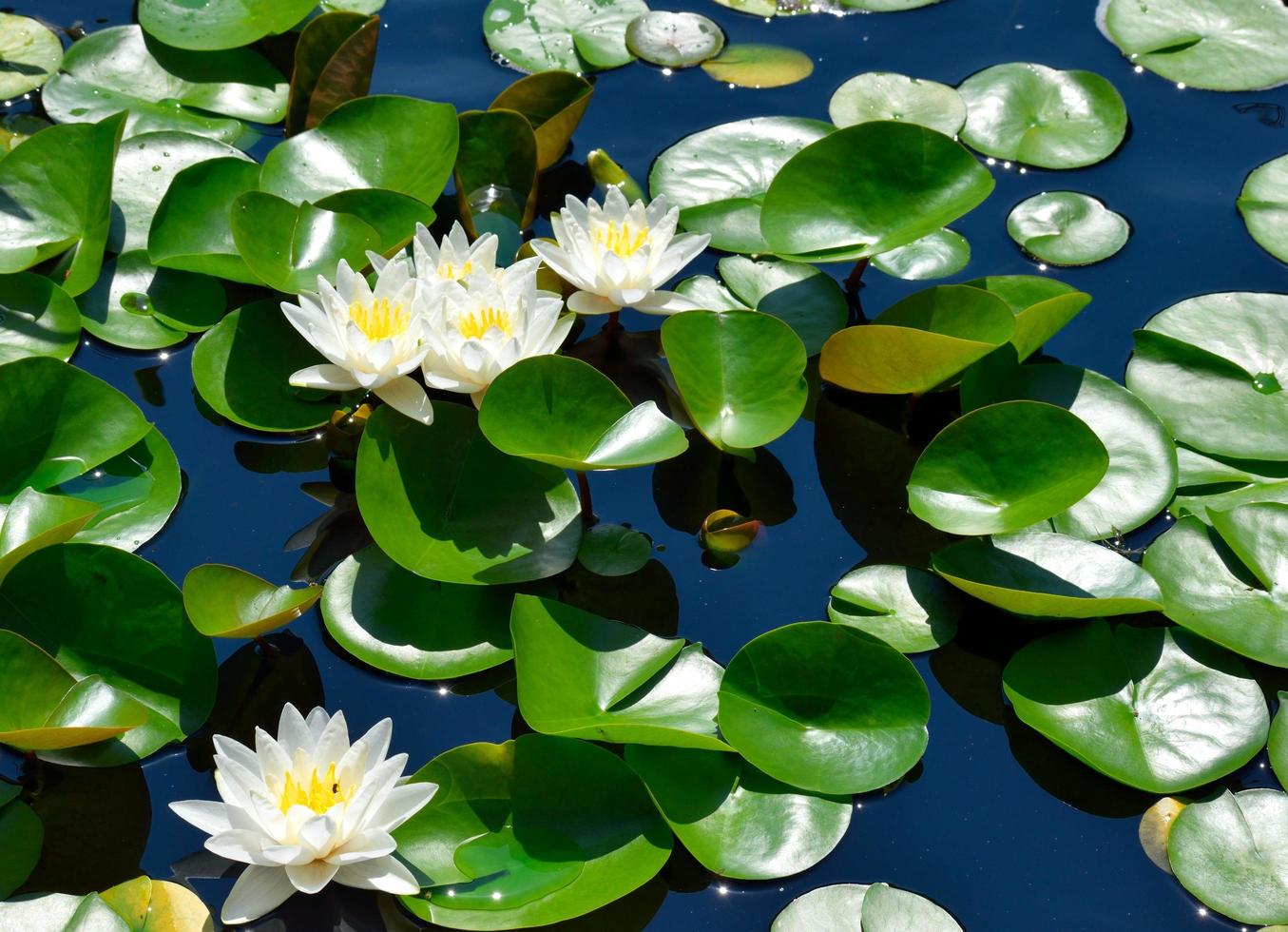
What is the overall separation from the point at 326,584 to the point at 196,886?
0.61 metres

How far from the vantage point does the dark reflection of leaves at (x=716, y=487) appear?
2.60 m

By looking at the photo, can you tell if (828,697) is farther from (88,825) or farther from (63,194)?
(63,194)

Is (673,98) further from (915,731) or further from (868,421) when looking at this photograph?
(915,731)

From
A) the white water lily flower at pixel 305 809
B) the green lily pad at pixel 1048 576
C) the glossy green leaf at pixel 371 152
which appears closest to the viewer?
the white water lily flower at pixel 305 809

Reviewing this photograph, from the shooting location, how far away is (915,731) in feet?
6.93

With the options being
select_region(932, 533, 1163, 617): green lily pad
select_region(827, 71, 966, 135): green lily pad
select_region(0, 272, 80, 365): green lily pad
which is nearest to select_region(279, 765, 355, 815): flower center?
select_region(932, 533, 1163, 617): green lily pad

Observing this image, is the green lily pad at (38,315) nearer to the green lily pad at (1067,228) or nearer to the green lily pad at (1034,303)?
the green lily pad at (1034,303)

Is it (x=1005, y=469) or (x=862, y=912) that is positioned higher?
(x=1005, y=469)

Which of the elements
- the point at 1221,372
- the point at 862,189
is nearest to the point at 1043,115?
the point at 862,189

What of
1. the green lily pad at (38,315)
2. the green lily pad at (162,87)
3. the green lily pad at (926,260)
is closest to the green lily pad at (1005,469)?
the green lily pad at (926,260)

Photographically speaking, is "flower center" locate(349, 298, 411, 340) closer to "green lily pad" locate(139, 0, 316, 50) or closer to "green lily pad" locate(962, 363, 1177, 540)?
"green lily pad" locate(962, 363, 1177, 540)

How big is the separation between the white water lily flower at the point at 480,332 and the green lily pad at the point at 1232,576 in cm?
139

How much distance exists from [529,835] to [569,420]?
32.2 inches

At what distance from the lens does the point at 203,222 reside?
2.90m
